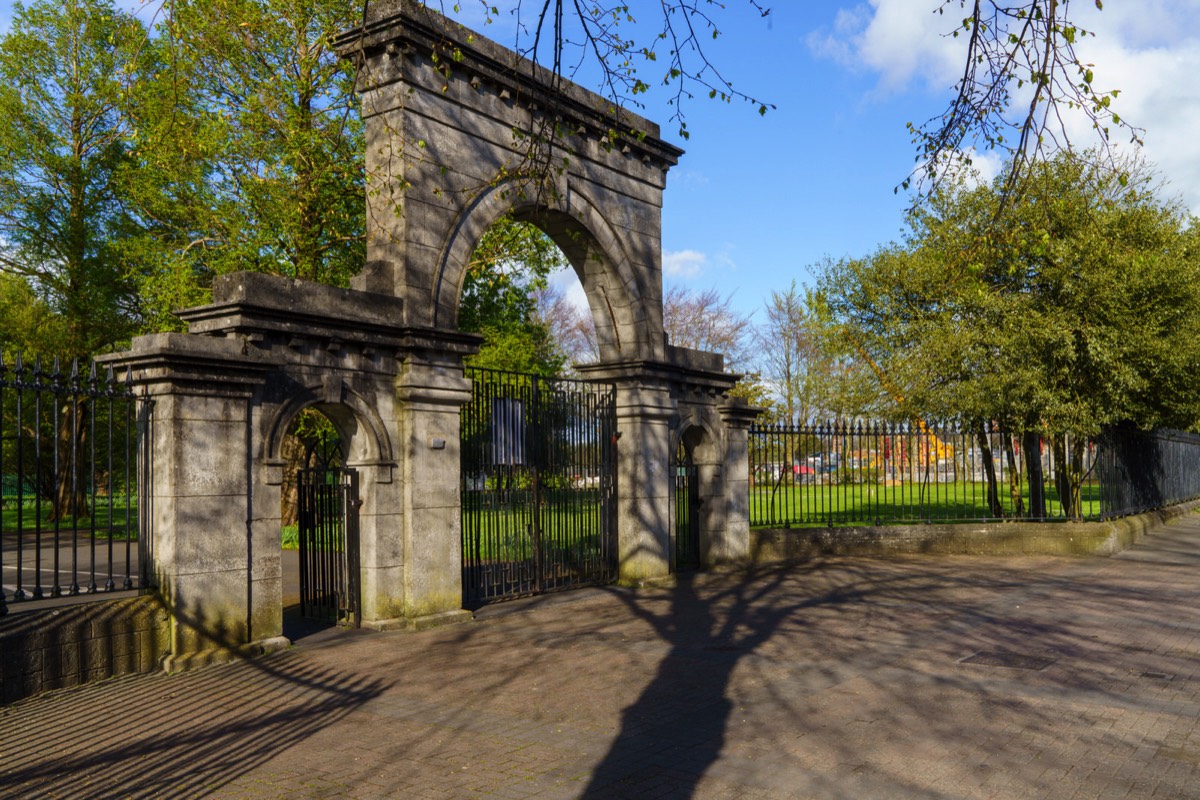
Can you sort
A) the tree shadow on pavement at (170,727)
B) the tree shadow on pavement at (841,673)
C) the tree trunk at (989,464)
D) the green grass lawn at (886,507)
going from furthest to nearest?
the tree trunk at (989,464)
the green grass lawn at (886,507)
the tree shadow on pavement at (841,673)
the tree shadow on pavement at (170,727)

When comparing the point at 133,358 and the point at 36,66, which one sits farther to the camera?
the point at 36,66

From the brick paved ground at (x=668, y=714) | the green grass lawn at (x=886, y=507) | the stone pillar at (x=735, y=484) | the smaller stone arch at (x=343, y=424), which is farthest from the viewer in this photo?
the green grass lawn at (x=886, y=507)

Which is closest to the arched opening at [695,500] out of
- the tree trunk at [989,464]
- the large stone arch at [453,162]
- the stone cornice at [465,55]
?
the large stone arch at [453,162]

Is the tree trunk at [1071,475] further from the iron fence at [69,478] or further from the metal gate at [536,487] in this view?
the iron fence at [69,478]

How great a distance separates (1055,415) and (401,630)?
1259cm

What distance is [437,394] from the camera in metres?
10.7

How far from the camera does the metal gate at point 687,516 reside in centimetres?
1555

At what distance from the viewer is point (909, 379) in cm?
1944

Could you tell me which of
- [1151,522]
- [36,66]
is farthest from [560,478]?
[36,66]

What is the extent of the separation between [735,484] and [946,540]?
4586mm

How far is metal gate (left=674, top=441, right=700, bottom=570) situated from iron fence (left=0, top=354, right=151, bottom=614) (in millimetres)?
7917

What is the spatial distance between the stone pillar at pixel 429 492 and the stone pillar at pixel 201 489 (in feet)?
5.90

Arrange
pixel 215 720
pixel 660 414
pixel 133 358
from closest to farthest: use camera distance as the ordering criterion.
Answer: pixel 215 720
pixel 133 358
pixel 660 414

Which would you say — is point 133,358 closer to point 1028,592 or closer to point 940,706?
point 940,706
